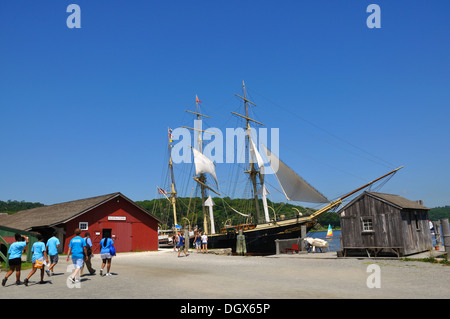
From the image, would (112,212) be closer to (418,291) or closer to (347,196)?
(347,196)

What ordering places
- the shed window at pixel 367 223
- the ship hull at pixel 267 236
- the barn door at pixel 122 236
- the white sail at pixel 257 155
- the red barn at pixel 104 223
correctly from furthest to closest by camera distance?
1. the white sail at pixel 257 155
2. the ship hull at pixel 267 236
3. the barn door at pixel 122 236
4. the red barn at pixel 104 223
5. the shed window at pixel 367 223

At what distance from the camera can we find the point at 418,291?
10.2 meters

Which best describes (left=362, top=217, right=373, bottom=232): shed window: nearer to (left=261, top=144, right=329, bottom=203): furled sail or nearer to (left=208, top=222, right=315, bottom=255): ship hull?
(left=208, top=222, right=315, bottom=255): ship hull

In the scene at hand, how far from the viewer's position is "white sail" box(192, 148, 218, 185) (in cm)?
6494

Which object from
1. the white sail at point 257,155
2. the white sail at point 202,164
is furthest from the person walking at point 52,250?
the white sail at point 202,164

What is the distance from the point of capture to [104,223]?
32.6 m

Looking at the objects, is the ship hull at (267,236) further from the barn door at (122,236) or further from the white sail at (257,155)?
the barn door at (122,236)

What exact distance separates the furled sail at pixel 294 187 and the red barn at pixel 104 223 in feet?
63.4

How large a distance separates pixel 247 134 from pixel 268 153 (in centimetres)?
723

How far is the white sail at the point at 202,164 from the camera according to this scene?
6494 centimetres

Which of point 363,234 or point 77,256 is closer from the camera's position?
point 77,256

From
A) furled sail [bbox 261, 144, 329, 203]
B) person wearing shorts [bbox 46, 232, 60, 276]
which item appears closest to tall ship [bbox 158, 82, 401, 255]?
furled sail [bbox 261, 144, 329, 203]

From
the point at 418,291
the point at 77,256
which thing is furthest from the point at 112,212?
the point at 418,291
